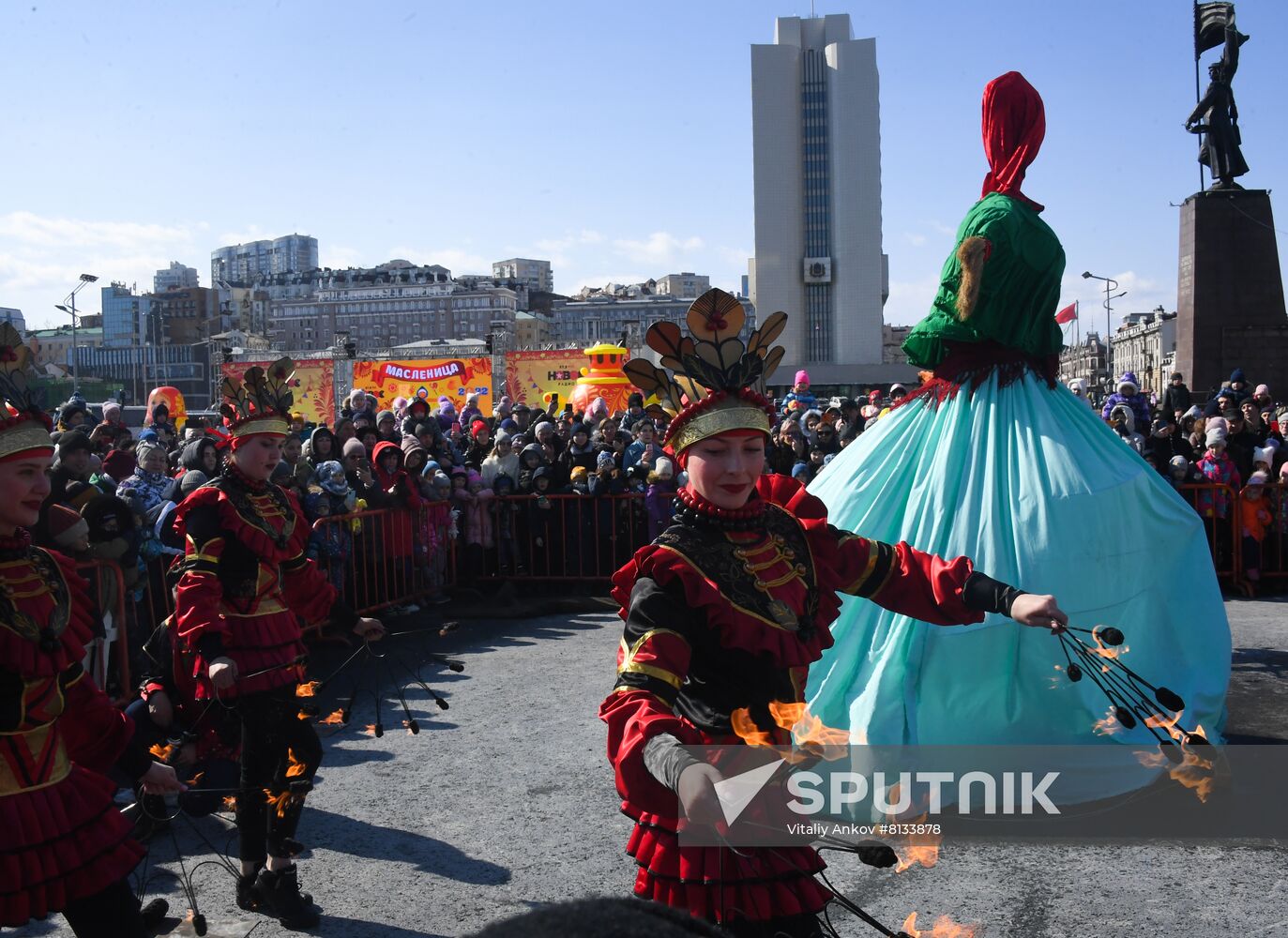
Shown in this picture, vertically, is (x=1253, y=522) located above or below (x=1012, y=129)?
below

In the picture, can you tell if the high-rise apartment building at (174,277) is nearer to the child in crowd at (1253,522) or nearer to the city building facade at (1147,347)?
the city building facade at (1147,347)

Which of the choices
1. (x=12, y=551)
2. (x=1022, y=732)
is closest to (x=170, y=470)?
(x=12, y=551)

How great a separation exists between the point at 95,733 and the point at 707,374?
2176 mm

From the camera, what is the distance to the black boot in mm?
4461

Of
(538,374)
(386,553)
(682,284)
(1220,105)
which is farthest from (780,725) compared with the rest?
(682,284)

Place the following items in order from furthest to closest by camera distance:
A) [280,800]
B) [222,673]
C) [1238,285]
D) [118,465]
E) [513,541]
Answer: [1238,285] → [513,541] → [118,465] → [280,800] → [222,673]

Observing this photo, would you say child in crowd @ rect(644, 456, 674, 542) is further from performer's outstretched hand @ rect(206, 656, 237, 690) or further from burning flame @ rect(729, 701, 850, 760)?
burning flame @ rect(729, 701, 850, 760)

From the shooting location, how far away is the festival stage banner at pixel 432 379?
25.5m

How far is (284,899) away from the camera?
4.46 m

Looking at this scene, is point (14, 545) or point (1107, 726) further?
point (1107, 726)

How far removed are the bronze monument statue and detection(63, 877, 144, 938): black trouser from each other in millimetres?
19849

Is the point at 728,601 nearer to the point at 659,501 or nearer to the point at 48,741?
the point at 48,741

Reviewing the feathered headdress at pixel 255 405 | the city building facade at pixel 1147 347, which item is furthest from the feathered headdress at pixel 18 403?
the city building facade at pixel 1147 347

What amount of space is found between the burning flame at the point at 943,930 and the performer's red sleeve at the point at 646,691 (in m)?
1.45
